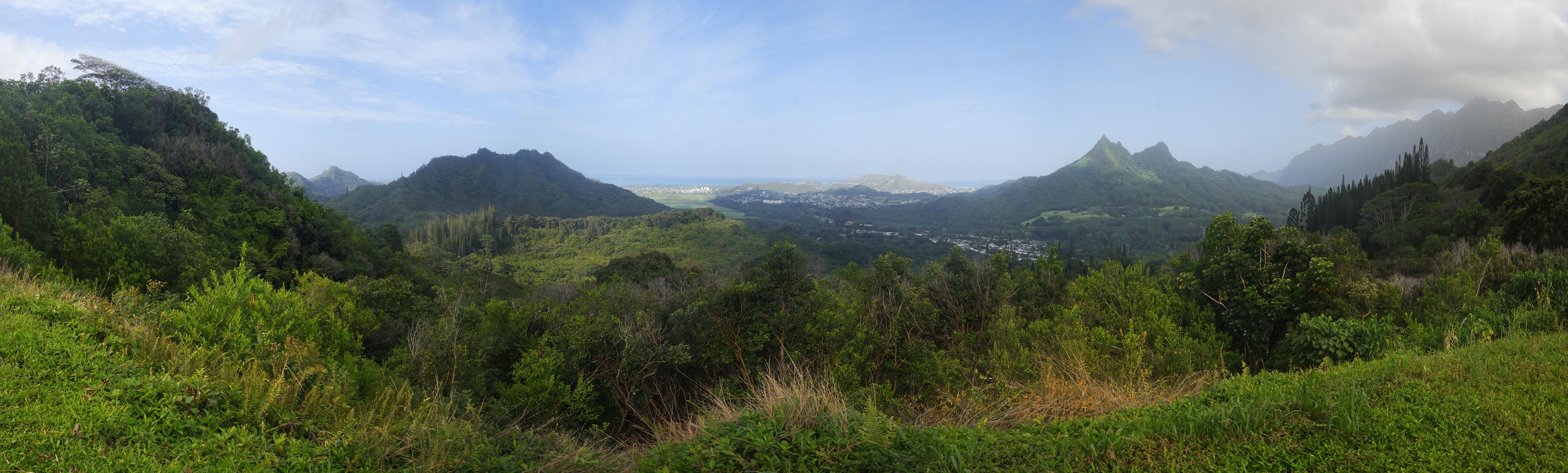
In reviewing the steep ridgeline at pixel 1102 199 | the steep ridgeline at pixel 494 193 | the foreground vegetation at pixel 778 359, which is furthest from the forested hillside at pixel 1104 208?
the foreground vegetation at pixel 778 359

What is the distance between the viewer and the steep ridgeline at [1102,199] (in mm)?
142500

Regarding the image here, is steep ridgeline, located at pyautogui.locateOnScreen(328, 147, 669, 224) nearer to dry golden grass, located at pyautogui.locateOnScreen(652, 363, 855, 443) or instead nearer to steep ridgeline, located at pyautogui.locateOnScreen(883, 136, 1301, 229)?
steep ridgeline, located at pyautogui.locateOnScreen(883, 136, 1301, 229)

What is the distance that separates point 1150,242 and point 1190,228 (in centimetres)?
1382

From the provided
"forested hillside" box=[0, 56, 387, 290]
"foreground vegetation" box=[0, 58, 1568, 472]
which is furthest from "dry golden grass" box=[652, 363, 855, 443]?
"forested hillside" box=[0, 56, 387, 290]

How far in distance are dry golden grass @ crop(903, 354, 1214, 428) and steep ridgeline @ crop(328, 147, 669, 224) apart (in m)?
111

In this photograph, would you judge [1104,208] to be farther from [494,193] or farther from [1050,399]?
[1050,399]

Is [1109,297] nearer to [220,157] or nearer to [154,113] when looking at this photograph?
[220,157]

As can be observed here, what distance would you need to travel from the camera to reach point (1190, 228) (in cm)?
11538

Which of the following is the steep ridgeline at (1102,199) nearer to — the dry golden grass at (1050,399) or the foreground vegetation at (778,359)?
the foreground vegetation at (778,359)

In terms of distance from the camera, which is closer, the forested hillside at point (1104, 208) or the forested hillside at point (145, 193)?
the forested hillside at point (145, 193)

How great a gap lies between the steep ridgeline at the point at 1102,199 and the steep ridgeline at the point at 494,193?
80204 millimetres

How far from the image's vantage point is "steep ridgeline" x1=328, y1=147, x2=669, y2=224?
10712cm

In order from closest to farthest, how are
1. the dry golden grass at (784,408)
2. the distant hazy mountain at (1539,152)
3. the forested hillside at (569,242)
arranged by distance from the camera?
the dry golden grass at (784,408), the distant hazy mountain at (1539,152), the forested hillside at (569,242)

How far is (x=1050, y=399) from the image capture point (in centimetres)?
543
